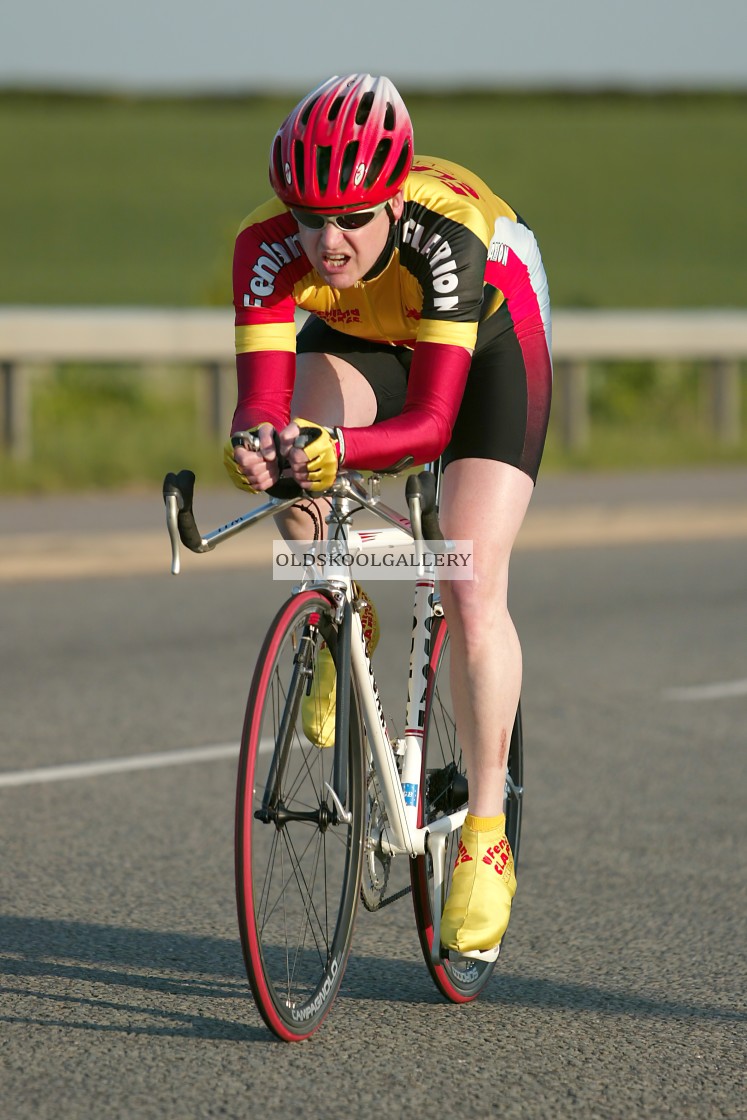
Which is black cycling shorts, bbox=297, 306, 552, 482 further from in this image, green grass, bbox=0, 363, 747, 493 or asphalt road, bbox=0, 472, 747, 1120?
green grass, bbox=0, 363, 747, 493

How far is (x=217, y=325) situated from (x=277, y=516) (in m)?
11.9

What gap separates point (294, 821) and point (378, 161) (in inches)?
56.3

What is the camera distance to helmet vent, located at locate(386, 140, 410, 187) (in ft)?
12.8

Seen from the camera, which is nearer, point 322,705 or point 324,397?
point 322,705

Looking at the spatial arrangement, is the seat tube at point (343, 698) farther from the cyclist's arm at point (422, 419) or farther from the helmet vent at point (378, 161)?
the helmet vent at point (378, 161)

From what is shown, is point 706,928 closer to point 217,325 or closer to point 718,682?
point 718,682

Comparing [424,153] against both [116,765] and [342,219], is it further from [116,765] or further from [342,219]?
[342,219]

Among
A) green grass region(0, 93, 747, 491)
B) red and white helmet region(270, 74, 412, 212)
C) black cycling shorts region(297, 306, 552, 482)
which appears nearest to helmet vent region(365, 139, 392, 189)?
red and white helmet region(270, 74, 412, 212)

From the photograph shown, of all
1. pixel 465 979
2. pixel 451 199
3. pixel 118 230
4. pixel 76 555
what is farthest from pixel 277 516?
pixel 118 230

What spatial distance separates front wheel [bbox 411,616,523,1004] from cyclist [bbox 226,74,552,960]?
0.26 ft

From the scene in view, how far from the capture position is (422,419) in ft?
12.8

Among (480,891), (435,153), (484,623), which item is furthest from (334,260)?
(435,153)

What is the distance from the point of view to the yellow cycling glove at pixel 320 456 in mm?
3650

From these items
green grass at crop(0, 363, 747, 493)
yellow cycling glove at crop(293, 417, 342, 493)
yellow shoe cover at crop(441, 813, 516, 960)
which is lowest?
green grass at crop(0, 363, 747, 493)
